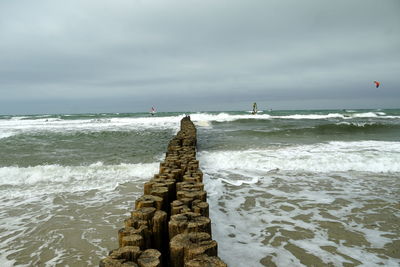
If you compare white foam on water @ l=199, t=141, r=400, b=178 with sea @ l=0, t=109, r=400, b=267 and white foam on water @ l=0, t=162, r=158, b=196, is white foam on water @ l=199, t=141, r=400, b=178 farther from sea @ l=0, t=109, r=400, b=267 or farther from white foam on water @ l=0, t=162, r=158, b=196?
white foam on water @ l=0, t=162, r=158, b=196

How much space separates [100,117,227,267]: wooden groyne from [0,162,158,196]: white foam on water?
3.23 m

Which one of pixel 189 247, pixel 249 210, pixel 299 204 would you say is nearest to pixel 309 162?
pixel 299 204

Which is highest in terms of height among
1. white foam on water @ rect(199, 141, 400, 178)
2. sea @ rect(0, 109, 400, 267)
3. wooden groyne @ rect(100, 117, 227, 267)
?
wooden groyne @ rect(100, 117, 227, 267)

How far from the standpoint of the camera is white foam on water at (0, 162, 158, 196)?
5.85 m

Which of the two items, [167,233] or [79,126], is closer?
[167,233]

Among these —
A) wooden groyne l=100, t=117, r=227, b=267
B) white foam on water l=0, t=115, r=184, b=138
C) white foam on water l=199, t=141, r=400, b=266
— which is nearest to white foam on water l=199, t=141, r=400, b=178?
white foam on water l=199, t=141, r=400, b=266

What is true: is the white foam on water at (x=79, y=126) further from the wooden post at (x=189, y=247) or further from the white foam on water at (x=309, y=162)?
the wooden post at (x=189, y=247)

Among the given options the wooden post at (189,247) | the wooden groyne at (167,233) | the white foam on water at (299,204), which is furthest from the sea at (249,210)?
the wooden post at (189,247)

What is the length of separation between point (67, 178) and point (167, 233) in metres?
5.08

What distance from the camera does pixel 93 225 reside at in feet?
12.8

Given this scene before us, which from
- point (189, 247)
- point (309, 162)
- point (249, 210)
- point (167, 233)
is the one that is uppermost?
point (189, 247)

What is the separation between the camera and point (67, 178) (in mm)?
6664

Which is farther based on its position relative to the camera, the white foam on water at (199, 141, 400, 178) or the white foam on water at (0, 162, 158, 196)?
the white foam on water at (199, 141, 400, 178)

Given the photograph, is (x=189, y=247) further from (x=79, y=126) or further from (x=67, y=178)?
(x=79, y=126)
